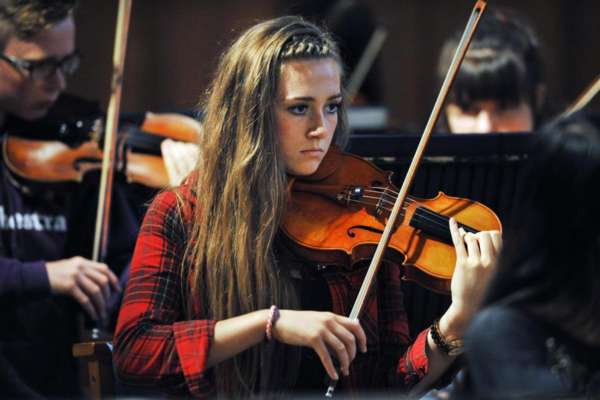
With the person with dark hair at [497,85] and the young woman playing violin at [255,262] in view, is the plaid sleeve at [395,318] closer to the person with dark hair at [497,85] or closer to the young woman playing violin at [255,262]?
the young woman playing violin at [255,262]

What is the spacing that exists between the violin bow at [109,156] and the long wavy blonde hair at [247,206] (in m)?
0.55

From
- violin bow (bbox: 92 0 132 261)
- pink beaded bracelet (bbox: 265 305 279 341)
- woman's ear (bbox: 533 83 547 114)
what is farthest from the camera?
woman's ear (bbox: 533 83 547 114)

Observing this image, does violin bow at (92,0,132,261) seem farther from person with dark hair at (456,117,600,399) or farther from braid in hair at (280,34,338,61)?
person with dark hair at (456,117,600,399)

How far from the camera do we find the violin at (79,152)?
9.10 ft

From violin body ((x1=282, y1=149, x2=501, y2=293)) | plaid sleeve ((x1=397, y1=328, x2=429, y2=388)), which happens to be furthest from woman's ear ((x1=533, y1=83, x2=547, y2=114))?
plaid sleeve ((x1=397, y1=328, x2=429, y2=388))

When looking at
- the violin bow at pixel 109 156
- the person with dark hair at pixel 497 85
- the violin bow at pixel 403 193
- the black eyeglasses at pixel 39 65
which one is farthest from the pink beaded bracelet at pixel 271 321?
the person with dark hair at pixel 497 85

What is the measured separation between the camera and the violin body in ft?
6.61

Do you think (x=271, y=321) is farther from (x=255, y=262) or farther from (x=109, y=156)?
(x=109, y=156)

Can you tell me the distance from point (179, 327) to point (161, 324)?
44 mm

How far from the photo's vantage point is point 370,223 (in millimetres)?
2061

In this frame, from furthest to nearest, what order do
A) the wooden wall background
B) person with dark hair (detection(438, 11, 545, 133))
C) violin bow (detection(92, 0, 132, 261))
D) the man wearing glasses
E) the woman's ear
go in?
the wooden wall background → the woman's ear → person with dark hair (detection(438, 11, 545, 133)) → the man wearing glasses → violin bow (detection(92, 0, 132, 261))

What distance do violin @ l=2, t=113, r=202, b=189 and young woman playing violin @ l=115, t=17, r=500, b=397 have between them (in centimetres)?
69

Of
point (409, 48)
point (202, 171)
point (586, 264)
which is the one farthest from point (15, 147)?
point (409, 48)

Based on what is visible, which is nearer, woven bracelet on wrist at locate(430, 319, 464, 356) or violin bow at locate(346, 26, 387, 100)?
woven bracelet on wrist at locate(430, 319, 464, 356)
